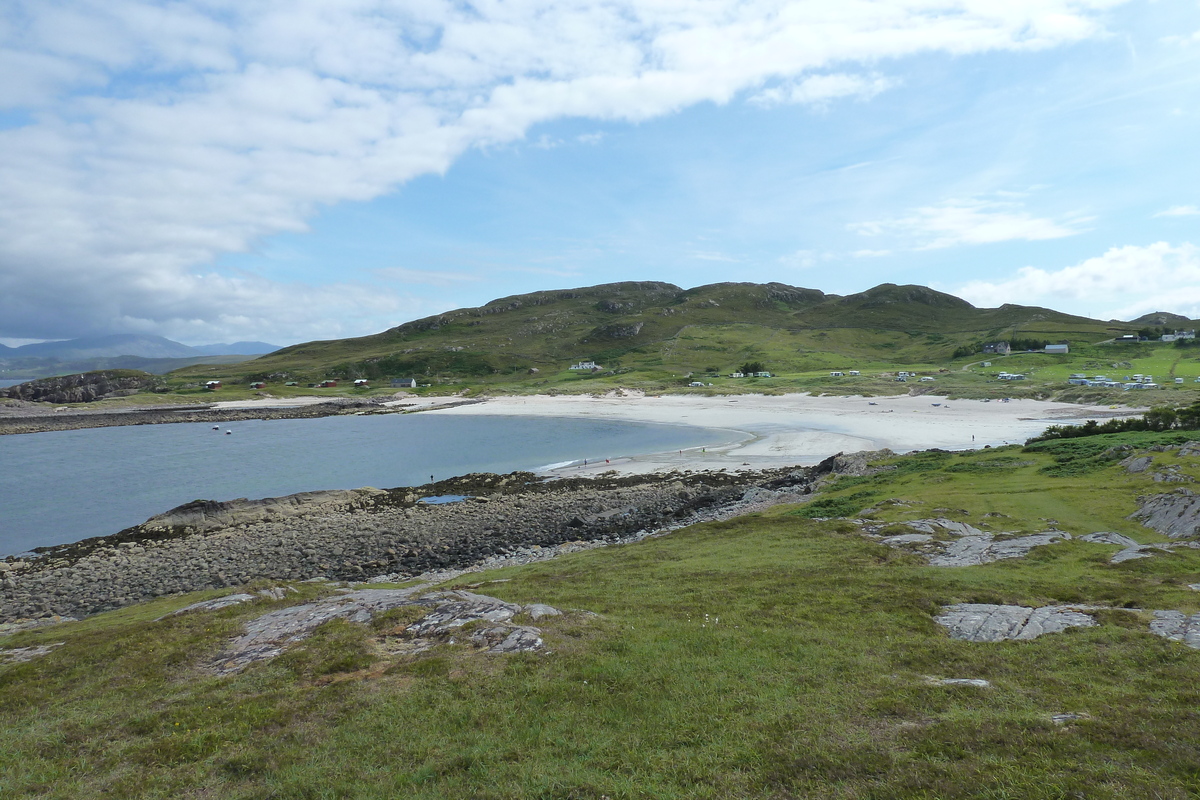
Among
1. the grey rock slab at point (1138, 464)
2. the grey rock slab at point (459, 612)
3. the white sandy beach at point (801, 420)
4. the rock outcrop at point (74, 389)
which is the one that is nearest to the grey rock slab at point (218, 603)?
the grey rock slab at point (459, 612)

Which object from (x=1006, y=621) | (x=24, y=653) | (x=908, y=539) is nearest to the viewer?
(x=1006, y=621)

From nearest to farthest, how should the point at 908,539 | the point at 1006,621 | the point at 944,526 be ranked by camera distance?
the point at 1006,621 < the point at 908,539 < the point at 944,526

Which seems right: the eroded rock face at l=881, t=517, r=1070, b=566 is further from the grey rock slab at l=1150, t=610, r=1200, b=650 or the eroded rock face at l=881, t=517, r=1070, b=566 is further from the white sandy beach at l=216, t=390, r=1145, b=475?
the white sandy beach at l=216, t=390, r=1145, b=475

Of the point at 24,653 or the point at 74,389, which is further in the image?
the point at 74,389

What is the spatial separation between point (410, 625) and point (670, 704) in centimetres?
973

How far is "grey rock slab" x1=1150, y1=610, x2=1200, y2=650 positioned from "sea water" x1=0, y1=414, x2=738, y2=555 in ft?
204

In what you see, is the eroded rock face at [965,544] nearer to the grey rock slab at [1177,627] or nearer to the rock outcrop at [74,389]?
the grey rock slab at [1177,627]

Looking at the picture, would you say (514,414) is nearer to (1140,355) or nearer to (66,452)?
(66,452)

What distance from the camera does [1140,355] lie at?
166 m

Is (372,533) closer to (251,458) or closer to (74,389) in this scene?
(251,458)

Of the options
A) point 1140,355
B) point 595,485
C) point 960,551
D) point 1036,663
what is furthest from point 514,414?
point 1140,355

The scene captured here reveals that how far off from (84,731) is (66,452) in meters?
114

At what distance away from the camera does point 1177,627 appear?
51.8 feet

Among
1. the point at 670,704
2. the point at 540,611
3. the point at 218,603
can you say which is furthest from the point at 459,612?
the point at 218,603
